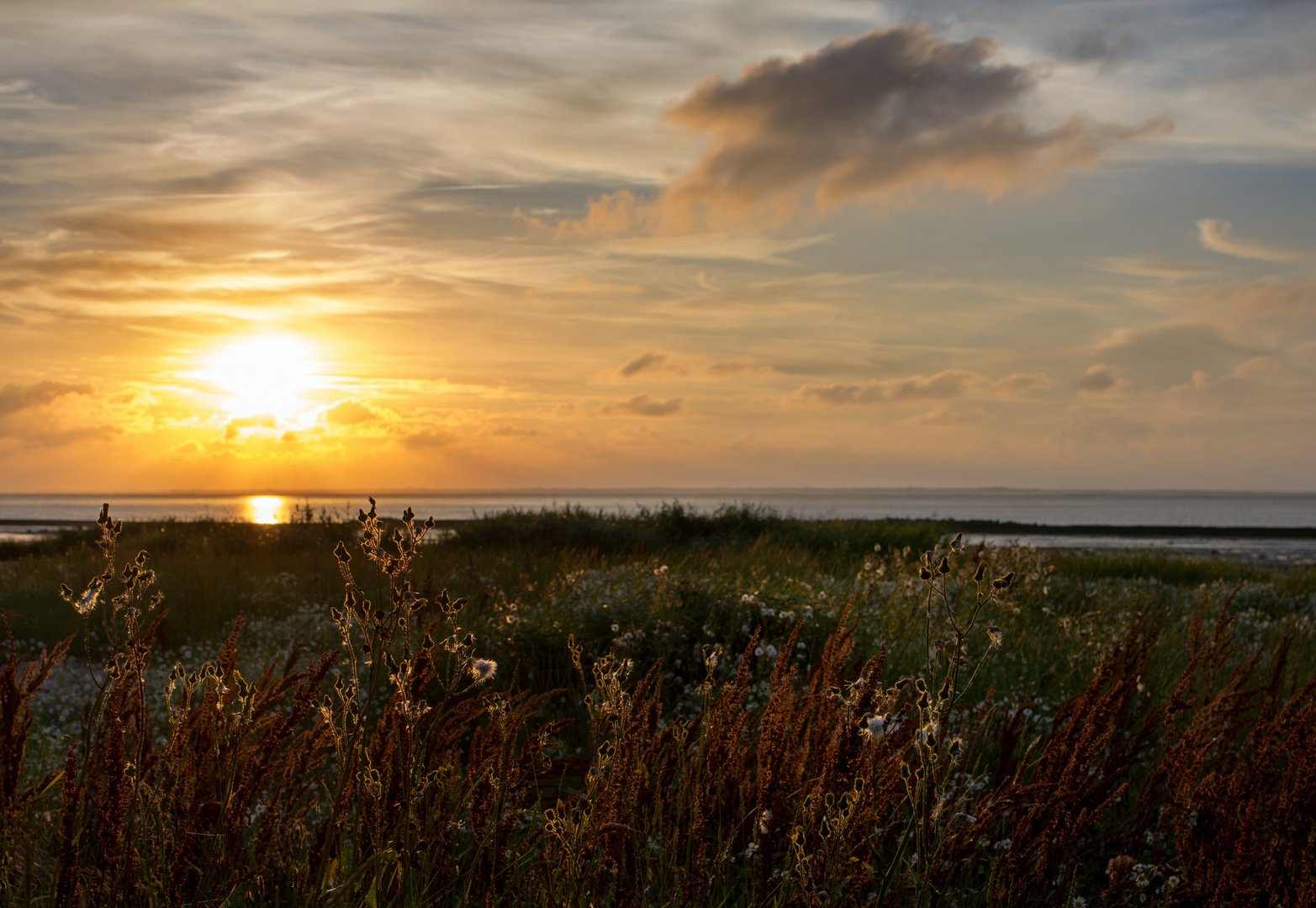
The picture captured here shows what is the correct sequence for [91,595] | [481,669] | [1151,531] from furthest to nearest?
[1151,531], [91,595], [481,669]

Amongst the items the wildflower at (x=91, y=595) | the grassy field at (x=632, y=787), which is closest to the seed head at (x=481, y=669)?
the grassy field at (x=632, y=787)

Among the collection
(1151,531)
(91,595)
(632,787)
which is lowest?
(1151,531)

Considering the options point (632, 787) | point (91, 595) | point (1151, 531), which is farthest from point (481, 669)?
point (1151, 531)

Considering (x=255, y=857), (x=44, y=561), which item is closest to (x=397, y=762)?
(x=255, y=857)

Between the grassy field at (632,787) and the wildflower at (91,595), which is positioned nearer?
the wildflower at (91,595)

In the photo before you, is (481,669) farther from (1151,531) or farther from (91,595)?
(1151,531)

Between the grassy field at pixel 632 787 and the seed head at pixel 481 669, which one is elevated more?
the seed head at pixel 481 669

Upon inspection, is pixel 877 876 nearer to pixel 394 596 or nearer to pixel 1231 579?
pixel 394 596

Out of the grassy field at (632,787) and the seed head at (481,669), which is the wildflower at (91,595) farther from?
the seed head at (481,669)

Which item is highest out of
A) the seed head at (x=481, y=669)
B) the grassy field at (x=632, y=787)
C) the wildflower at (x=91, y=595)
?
the wildflower at (x=91, y=595)

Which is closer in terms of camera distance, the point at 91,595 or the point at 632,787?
the point at 91,595

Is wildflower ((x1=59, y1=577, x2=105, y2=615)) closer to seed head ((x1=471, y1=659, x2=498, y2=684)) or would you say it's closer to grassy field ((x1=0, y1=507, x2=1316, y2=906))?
grassy field ((x1=0, y1=507, x2=1316, y2=906))

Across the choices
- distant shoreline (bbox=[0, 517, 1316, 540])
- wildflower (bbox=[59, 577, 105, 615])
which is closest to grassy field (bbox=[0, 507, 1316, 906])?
wildflower (bbox=[59, 577, 105, 615])

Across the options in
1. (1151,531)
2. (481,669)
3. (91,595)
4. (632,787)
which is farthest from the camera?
(1151,531)
